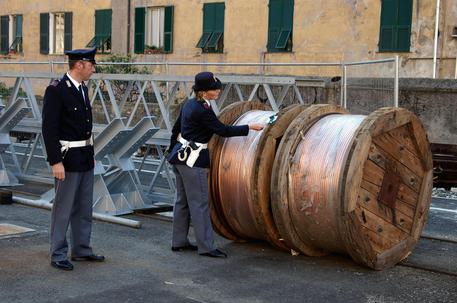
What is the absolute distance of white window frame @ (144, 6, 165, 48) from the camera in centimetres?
2380

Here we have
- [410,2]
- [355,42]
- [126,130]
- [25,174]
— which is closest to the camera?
[126,130]

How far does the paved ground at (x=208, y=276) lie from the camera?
5.59 m

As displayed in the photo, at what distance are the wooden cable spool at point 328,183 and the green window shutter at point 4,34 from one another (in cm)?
2410

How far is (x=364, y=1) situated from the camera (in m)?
19.0

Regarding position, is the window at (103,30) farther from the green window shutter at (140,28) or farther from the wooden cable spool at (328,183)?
the wooden cable spool at (328,183)

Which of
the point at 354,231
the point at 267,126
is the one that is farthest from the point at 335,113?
the point at 354,231

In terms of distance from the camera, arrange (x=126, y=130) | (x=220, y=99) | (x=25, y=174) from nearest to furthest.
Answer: (x=126, y=130)
(x=220, y=99)
(x=25, y=174)

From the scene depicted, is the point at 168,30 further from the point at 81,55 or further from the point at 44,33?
the point at 81,55

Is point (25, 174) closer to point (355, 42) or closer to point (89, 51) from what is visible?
point (89, 51)

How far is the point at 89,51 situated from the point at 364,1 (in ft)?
45.8

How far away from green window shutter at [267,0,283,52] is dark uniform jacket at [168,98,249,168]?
1446 cm

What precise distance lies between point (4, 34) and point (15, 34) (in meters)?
0.78

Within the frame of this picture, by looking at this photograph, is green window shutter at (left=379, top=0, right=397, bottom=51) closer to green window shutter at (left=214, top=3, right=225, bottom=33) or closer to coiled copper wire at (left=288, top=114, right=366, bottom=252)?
green window shutter at (left=214, top=3, right=225, bottom=33)

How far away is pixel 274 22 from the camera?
68.6 ft
